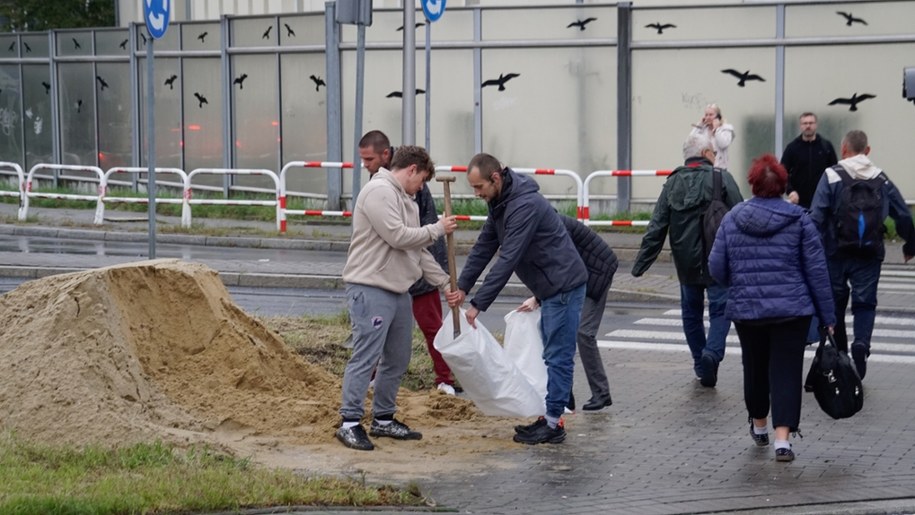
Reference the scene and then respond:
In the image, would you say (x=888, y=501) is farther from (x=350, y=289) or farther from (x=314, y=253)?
(x=314, y=253)

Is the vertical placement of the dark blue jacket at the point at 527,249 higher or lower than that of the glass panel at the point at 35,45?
lower

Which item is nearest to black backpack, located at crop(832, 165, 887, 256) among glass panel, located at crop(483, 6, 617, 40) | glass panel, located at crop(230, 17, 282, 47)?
glass panel, located at crop(483, 6, 617, 40)

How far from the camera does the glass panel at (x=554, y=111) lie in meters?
23.7

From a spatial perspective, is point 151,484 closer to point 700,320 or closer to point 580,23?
point 700,320

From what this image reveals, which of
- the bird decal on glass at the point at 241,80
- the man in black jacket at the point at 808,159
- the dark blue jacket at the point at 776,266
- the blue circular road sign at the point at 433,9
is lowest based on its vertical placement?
the dark blue jacket at the point at 776,266

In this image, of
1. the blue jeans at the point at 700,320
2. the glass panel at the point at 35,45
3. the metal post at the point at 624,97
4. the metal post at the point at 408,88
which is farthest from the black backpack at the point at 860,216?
the glass panel at the point at 35,45

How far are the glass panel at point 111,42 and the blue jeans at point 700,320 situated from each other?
2151cm

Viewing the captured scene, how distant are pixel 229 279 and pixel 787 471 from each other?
→ 10.3m

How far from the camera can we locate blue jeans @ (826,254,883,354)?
35.4 feet

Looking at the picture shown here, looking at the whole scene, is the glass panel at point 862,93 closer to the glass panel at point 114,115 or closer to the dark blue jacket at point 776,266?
the glass panel at point 114,115

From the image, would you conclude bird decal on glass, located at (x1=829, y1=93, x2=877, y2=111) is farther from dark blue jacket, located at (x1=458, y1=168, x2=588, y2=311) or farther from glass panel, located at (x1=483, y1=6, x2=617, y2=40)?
dark blue jacket, located at (x1=458, y1=168, x2=588, y2=311)

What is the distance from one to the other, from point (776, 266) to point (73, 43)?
25634 millimetres

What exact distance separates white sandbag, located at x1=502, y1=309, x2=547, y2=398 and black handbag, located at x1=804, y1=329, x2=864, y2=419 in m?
1.60

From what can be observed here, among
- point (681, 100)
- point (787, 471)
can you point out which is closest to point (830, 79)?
point (681, 100)
